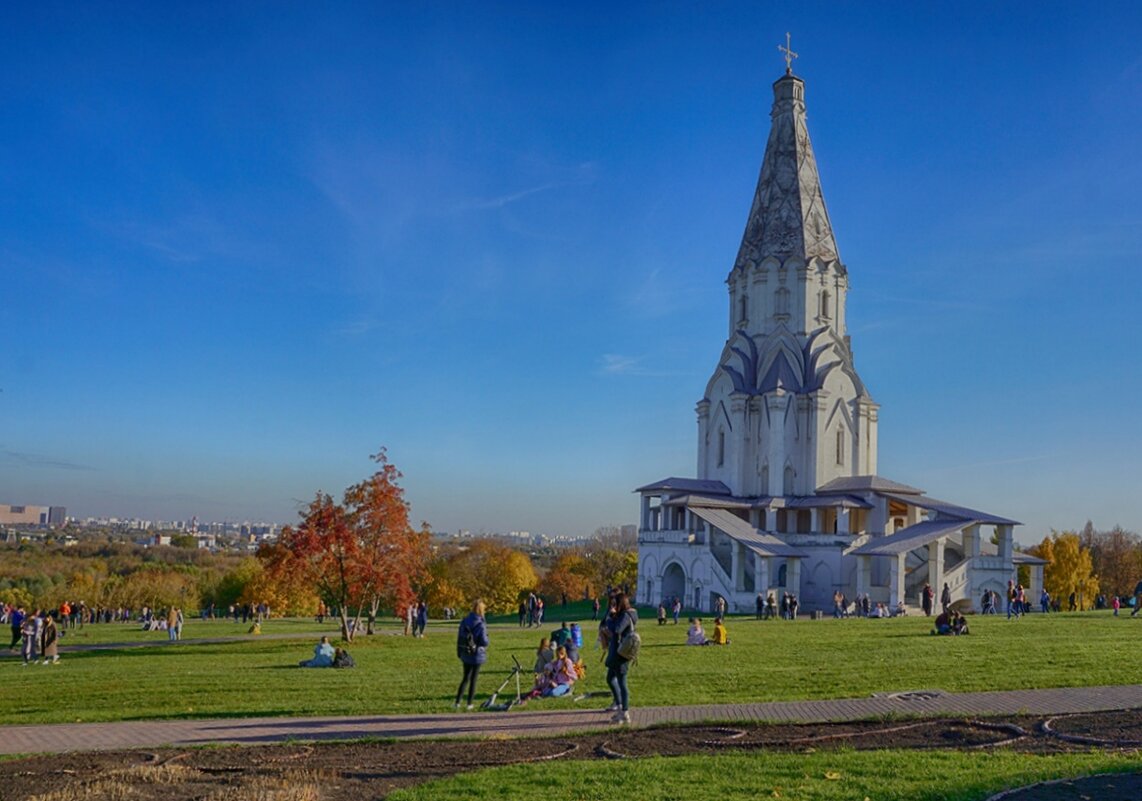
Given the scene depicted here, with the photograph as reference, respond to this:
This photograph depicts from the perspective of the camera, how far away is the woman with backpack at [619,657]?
13.8m

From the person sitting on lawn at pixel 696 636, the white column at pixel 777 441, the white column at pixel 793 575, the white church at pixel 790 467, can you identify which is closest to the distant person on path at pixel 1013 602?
the white church at pixel 790 467

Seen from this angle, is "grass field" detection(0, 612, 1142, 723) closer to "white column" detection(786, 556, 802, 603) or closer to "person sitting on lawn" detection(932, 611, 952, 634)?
"person sitting on lawn" detection(932, 611, 952, 634)

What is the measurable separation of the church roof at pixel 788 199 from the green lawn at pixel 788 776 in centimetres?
5547

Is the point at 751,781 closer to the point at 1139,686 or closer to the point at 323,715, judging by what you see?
the point at 323,715

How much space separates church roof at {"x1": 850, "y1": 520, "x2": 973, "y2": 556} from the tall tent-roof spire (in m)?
19.6

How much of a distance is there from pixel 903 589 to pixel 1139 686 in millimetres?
34072

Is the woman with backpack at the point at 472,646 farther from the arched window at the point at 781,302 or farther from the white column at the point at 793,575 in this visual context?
the arched window at the point at 781,302

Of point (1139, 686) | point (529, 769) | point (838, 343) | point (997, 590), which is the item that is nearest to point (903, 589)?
point (997, 590)

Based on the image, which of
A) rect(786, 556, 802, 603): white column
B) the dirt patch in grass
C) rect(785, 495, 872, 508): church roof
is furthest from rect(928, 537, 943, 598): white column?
the dirt patch in grass

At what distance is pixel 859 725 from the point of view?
12.9m

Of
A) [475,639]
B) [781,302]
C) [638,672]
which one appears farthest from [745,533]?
[475,639]

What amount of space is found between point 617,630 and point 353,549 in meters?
19.6

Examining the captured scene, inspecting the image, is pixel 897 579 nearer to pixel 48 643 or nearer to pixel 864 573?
pixel 864 573

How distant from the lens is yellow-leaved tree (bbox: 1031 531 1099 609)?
70000mm
